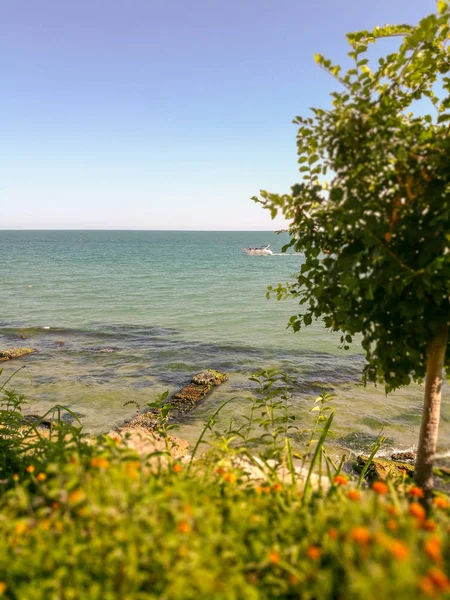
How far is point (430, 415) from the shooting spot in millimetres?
3984

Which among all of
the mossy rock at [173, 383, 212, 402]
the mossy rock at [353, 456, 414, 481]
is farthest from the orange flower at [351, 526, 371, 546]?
the mossy rock at [173, 383, 212, 402]

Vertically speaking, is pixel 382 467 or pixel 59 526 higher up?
pixel 59 526

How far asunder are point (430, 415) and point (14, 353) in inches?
653

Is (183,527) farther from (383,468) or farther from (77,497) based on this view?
(383,468)

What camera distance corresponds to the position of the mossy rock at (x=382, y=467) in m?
7.61

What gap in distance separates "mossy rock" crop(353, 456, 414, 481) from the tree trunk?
12.2 ft

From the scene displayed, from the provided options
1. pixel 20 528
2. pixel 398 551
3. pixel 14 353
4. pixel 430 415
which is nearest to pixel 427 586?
pixel 398 551

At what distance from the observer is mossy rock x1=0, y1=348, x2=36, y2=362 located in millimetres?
16339

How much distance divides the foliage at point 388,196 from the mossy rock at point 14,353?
15890mm

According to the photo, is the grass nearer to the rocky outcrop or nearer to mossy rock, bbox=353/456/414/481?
mossy rock, bbox=353/456/414/481

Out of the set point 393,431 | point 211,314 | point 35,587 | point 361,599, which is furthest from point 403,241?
point 211,314

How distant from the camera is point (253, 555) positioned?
243 centimetres

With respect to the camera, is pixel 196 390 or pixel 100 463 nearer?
pixel 100 463

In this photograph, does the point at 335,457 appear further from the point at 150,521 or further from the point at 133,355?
the point at 133,355
